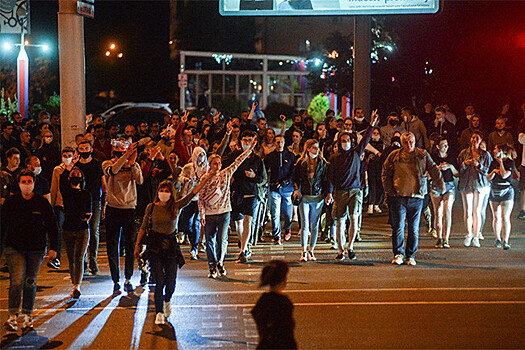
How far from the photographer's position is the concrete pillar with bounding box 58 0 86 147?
588 inches

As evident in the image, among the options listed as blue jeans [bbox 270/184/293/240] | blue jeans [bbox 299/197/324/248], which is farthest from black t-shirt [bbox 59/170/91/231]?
blue jeans [bbox 270/184/293/240]

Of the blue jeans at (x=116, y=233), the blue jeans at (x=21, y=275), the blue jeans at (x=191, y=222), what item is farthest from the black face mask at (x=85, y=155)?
the blue jeans at (x=21, y=275)

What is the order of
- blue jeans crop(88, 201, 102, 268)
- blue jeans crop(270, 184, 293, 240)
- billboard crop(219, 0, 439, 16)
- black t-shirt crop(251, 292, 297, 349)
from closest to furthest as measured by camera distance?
black t-shirt crop(251, 292, 297, 349)
blue jeans crop(88, 201, 102, 268)
blue jeans crop(270, 184, 293, 240)
billboard crop(219, 0, 439, 16)

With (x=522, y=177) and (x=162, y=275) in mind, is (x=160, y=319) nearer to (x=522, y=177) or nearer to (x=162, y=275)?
(x=162, y=275)

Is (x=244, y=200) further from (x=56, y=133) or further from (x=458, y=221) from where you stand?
(x=56, y=133)

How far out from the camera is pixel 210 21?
49125 millimetres

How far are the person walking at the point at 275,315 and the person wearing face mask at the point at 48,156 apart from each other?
29.2 ft

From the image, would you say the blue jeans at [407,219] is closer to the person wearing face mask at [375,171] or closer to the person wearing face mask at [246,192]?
the person wearing face mask at [246,192]

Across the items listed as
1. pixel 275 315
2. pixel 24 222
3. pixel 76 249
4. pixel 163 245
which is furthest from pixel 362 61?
pixel 275 315

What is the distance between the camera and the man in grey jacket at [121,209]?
409 inches

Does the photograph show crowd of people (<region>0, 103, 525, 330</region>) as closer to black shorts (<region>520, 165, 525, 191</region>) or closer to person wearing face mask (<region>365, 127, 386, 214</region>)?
person wearing face mask (<region>365, 127, 386, 214</region>)

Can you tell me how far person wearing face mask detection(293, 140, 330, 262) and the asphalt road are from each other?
1.53 feet

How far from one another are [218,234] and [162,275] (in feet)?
7.90

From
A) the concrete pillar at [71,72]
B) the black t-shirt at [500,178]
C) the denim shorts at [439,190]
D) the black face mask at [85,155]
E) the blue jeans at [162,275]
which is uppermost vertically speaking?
the concrete pillar at [71,72]
